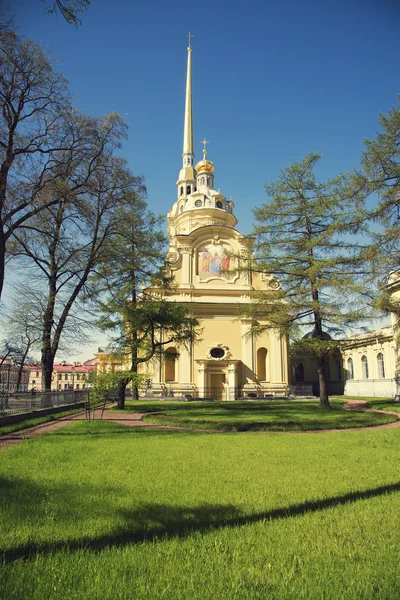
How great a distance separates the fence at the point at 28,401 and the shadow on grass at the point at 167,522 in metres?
11.2

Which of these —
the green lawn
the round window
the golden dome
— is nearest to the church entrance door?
the round window

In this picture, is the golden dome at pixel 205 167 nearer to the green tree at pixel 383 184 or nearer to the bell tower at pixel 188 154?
the bell tower at pixel 188 154

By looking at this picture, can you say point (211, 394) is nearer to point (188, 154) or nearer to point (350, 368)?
point (350, 368)

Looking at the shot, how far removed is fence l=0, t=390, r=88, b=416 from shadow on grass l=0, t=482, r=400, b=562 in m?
11.2

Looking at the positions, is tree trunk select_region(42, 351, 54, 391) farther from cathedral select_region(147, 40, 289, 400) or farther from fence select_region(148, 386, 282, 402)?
fence select_region(148, 386, 282, 402)

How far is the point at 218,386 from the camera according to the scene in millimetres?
39969

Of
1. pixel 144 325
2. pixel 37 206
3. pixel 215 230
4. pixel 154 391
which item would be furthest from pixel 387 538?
pixel 215 230

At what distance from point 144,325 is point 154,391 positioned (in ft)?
57.3

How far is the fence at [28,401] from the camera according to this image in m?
14.3

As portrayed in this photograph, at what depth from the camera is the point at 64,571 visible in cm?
308

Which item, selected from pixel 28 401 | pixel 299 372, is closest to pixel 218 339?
pixel 299 372

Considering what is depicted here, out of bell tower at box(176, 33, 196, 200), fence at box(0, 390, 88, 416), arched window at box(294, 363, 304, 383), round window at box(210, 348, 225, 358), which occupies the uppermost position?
bell tower at box(176, 33, 196, 200)

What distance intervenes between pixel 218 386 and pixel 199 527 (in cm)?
3644

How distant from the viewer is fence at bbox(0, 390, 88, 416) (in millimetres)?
14297
